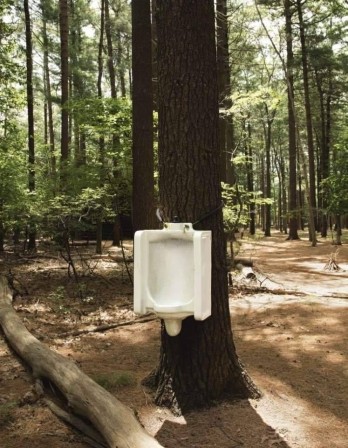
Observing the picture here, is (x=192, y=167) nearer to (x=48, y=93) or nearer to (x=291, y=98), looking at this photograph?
(x=291, y=98)

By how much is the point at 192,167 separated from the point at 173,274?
91cm

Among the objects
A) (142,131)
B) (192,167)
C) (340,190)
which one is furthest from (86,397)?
(340,190)

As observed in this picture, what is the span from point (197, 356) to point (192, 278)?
0.83 m

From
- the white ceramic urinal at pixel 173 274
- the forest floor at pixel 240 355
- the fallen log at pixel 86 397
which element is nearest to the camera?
the fallen log at pixel 86 397

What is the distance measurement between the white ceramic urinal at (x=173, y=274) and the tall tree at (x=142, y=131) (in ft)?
17.7

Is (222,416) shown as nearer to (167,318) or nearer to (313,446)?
(313,446)

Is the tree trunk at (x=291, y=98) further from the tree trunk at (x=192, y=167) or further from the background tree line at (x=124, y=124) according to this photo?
the tree trunk at (x=192, y=167)

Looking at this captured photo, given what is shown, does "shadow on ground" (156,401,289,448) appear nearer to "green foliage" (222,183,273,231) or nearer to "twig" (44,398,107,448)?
"twig" (44,398,107,448)

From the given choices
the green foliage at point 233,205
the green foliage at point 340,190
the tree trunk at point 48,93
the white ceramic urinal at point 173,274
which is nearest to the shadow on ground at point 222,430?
the white ceramic urinal at point 173,274

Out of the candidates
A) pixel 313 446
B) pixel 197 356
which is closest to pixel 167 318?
pixel 197 356

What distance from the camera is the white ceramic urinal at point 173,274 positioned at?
284 centimetres

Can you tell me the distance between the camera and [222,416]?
3.23 meters

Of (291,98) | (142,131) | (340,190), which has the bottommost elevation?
(340,190)

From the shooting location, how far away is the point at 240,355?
483 cm
